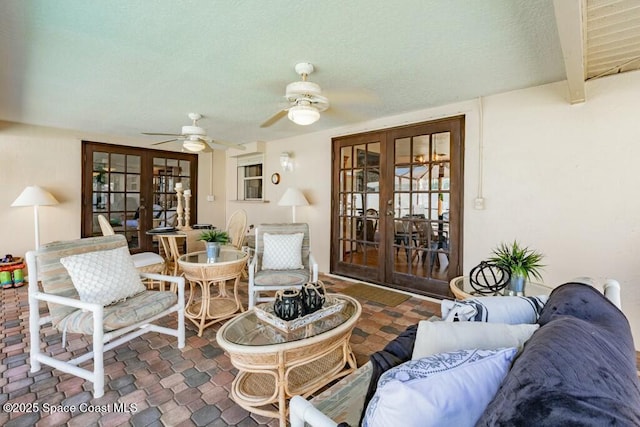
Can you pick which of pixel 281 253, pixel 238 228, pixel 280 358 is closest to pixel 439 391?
pixel 280 358

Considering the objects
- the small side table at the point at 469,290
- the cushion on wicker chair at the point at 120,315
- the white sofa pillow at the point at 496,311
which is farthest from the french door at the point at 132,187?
the white sofa pillow at the point at 496,311

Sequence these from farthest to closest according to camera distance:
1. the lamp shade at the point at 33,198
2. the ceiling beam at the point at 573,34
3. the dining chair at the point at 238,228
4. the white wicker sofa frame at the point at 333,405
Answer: the dining chair at the point at 238,228, the lamp shade at the point at 33,198, the ceiling beam at the point at 573,34, the white wicker sofa frame at the point at 333,405

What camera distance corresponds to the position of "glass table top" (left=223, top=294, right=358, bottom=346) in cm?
162

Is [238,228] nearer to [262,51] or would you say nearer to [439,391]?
[262,51]

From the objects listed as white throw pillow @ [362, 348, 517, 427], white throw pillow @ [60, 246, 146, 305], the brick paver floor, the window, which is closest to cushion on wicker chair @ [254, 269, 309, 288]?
the brick paver floor

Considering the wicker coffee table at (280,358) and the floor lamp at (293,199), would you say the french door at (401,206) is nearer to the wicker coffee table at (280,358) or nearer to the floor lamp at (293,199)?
the floor lamp at (293,199)

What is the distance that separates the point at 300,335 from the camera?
1680 mm

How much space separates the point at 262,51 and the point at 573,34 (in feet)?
6.14

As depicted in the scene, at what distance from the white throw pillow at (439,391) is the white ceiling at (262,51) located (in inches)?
69.8

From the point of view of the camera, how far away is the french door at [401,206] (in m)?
3.38

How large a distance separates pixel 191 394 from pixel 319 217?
3.20 meters

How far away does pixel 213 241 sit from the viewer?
310 centimetres

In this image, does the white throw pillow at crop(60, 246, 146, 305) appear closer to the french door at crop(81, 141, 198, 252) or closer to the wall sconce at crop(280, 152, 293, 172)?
the wall sconce at crop(280, 152, 293, 172)

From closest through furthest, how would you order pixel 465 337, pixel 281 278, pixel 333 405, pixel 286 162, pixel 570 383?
1. pixel 570 383
2. pixel 465 337
3. pixel 333 405
4. pixel 281 278
5. pixel 286 162
